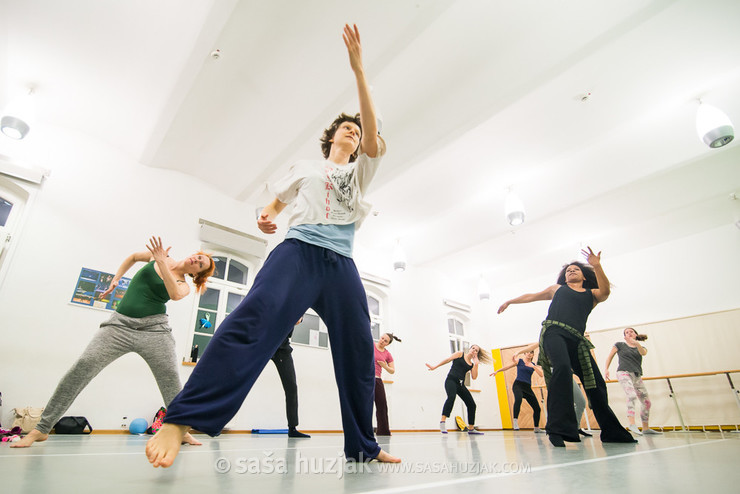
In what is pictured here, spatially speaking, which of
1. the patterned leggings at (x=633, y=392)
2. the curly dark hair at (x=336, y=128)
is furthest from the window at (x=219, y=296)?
the patterned leggings at (x=633, y=392)

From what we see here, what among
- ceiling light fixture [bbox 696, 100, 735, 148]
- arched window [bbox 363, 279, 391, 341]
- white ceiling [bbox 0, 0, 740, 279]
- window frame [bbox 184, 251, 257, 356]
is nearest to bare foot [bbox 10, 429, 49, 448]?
window frame [bbox 184, 251, 257, 356]

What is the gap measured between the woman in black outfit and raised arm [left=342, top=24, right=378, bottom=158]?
190 cm

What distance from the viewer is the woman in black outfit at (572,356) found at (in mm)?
2271

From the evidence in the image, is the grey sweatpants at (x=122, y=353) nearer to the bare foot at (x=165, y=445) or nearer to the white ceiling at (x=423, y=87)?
the bare foot at (x=165, y=445)

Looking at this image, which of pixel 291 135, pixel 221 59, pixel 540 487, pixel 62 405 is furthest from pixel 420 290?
pixel 540 487

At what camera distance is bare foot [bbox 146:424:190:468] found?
891 mm

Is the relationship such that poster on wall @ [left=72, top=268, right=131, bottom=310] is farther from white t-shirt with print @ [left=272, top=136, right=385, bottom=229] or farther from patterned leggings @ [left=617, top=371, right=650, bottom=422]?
patterned leggings @ [left=617, top=371, right=650, bottom=422]

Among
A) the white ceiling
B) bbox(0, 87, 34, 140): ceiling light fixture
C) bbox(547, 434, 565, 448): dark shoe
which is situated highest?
the white ceiling

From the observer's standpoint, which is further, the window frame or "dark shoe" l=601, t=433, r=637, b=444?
the window frame

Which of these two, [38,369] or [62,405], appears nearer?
[62,405]

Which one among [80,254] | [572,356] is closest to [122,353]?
[572,356]

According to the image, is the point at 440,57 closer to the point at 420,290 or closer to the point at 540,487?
the point at 540,487

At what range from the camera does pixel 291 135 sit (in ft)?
17.2

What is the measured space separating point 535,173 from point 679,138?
1.92m
